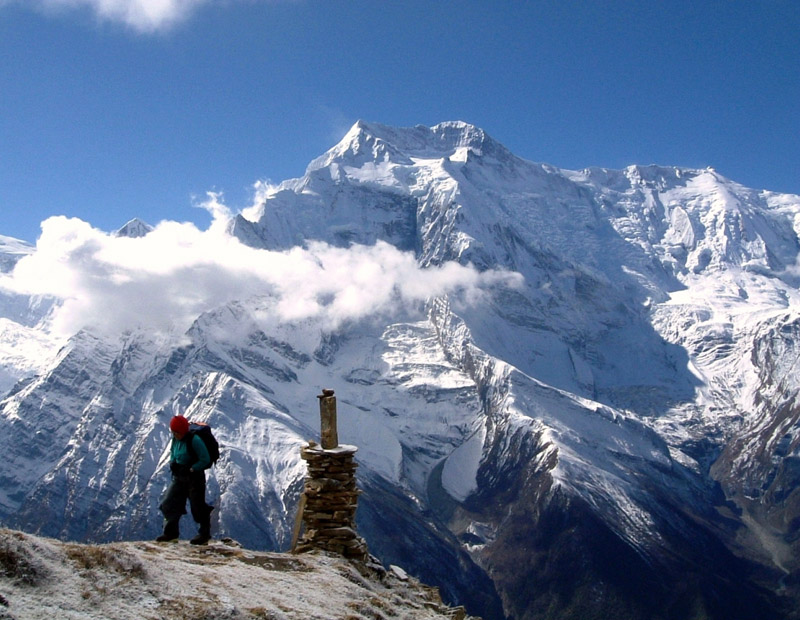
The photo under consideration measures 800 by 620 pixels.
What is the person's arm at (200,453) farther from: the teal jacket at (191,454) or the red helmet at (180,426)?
the red helmet at (180,426)

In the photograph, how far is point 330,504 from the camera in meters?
32.4

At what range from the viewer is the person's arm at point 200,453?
94.3 feet

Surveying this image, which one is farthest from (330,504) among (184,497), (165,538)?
(165,538)

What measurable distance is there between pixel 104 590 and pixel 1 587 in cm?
242

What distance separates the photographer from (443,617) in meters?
28.0

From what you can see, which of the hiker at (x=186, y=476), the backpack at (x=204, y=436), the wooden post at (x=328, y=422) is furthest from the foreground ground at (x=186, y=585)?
the wooden post at (x=328, y=422)

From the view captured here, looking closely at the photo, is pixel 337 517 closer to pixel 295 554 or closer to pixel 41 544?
pixel 295 554

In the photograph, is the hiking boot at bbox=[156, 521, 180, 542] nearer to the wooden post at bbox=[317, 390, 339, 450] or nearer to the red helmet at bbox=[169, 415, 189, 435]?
the red helmet at bbox=[169, 415, 189, 435]

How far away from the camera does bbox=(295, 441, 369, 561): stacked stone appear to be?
31406 mm

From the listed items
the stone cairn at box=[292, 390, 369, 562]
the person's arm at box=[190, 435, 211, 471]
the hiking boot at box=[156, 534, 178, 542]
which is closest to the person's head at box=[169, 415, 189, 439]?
the person's arm at box=[190, 435, 211, 471]

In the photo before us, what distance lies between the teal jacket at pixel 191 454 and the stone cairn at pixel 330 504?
468cm

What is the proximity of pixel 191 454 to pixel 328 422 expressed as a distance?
21.9 ft

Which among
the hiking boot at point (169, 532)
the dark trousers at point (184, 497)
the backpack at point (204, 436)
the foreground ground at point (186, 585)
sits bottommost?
the foreground ground at point (186, 585)

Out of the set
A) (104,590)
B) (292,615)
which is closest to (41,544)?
(104,590)
